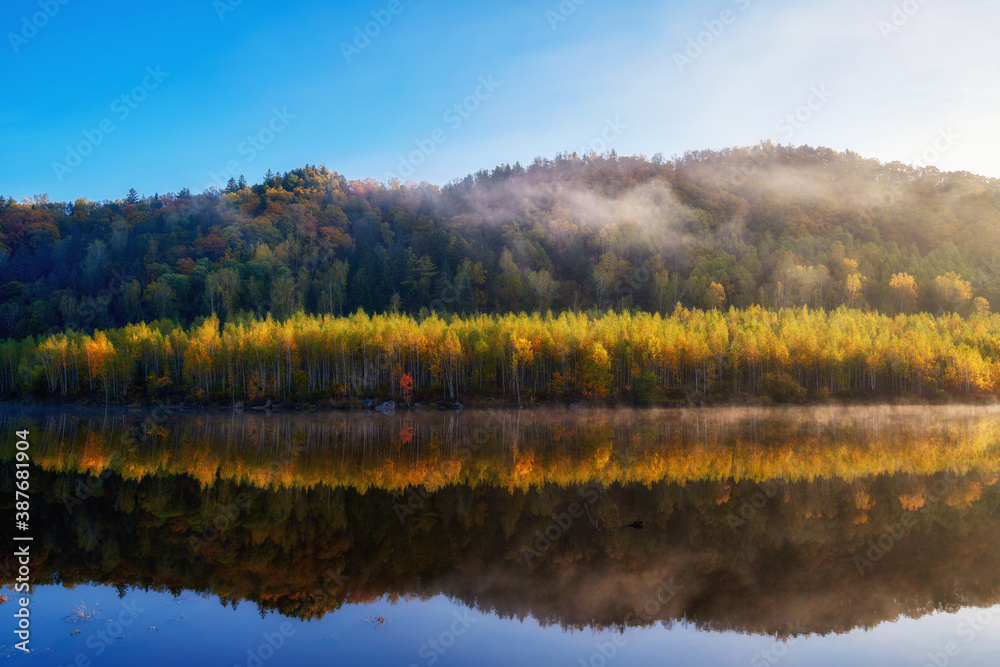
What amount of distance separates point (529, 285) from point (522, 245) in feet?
49.8

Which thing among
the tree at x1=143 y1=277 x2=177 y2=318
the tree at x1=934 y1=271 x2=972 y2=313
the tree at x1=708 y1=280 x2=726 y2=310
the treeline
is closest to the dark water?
the treeline

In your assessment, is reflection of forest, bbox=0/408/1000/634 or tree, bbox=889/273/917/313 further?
tree, bbox=889/273/917/313

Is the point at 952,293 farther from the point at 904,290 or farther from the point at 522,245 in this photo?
the point at 522,245

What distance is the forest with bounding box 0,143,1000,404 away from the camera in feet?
214

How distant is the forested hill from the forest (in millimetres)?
533

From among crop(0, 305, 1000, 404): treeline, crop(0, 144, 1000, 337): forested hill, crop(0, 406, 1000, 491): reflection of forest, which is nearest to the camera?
crop(0, 406, 1000, 491): reflection of forest

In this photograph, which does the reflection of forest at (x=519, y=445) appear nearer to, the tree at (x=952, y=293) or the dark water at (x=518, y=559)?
the dark water at (x=518, y=559)

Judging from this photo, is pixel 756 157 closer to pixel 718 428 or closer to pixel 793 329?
pixel 793 329

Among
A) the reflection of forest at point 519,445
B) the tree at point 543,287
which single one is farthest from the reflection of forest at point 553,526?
the tree at point 543,287

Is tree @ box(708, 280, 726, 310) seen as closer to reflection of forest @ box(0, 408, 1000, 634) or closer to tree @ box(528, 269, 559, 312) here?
tree @ box(528, 269, 559, 312)

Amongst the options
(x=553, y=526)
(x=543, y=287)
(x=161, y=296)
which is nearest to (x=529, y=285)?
(x=543, y=287)

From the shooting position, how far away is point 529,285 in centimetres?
10138

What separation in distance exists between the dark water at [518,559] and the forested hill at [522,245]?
63721 mm

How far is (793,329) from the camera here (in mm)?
67188
